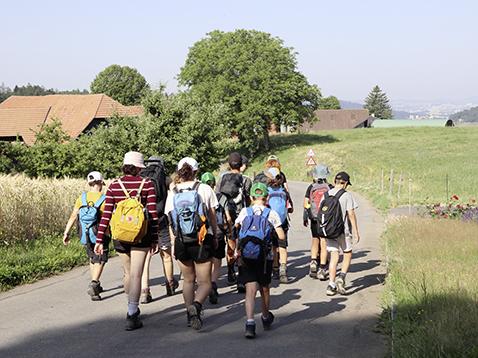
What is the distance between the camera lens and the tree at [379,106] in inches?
6718

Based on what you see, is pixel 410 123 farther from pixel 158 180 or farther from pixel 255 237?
pixel 255 237

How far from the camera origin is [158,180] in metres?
9.10

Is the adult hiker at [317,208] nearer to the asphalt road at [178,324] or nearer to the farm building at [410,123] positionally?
the asphalt road at [178,324]

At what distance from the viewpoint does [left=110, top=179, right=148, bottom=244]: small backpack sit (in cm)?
745

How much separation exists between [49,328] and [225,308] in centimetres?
224

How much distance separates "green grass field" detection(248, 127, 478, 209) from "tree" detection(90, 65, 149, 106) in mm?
28395

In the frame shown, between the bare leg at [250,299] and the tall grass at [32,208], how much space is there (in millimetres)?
7081

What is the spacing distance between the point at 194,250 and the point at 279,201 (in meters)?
3.41

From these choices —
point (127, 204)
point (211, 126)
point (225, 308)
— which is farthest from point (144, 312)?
point (211, 126)

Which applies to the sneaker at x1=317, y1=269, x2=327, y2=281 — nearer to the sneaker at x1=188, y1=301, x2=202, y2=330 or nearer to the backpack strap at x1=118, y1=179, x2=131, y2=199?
the sneaker at x1=188, y1=301, x2=202, y2=330

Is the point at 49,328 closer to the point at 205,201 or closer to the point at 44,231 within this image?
the point at 205,201

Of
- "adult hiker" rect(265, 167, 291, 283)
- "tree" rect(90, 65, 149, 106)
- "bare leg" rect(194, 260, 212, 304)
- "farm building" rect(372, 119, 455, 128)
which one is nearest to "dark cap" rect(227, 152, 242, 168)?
"adult hiker" rect(265, 167, 291, 283)

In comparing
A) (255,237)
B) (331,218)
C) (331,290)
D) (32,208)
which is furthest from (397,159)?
(255,237)

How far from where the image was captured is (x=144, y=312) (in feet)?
28.2
